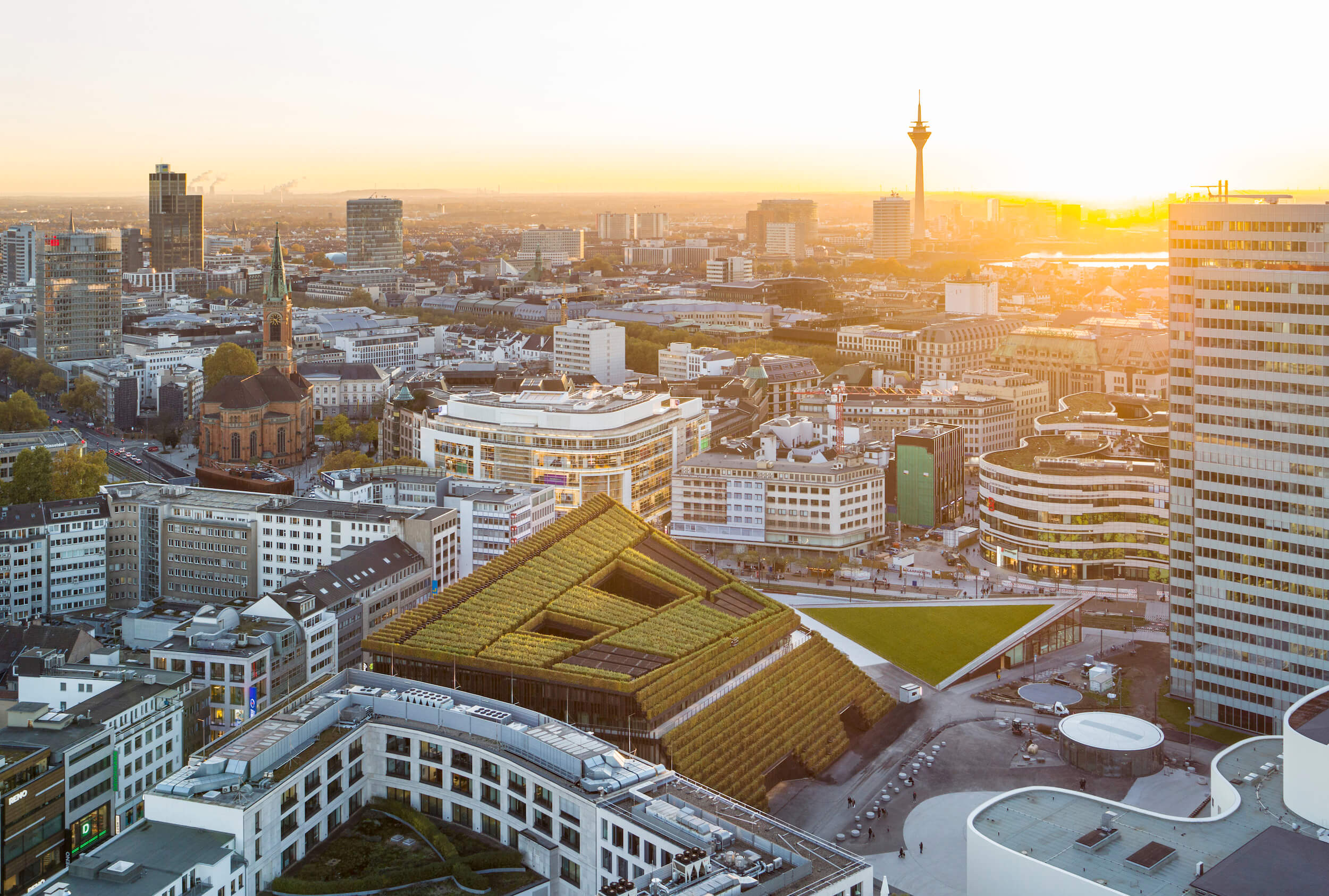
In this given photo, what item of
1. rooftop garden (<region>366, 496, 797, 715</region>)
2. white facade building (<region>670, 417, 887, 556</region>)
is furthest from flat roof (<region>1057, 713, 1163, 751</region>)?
white facade building (<region>670, 417, 887, 556</region>)

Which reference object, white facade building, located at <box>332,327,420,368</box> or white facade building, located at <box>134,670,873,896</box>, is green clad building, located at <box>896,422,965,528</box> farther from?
white facade building, located at <box>332,327,420,368</box>

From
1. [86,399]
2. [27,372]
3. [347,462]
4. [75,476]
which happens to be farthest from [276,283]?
[75,476]

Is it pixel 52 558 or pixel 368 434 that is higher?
pixel 368 434

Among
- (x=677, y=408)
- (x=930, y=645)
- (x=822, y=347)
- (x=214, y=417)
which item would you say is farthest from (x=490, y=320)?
(x=930, y=645)

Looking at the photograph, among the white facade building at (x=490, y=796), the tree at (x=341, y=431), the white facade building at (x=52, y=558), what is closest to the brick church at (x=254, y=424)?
the tree at (x=341, y=431)

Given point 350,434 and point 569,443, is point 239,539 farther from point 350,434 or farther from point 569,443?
point 350,434
